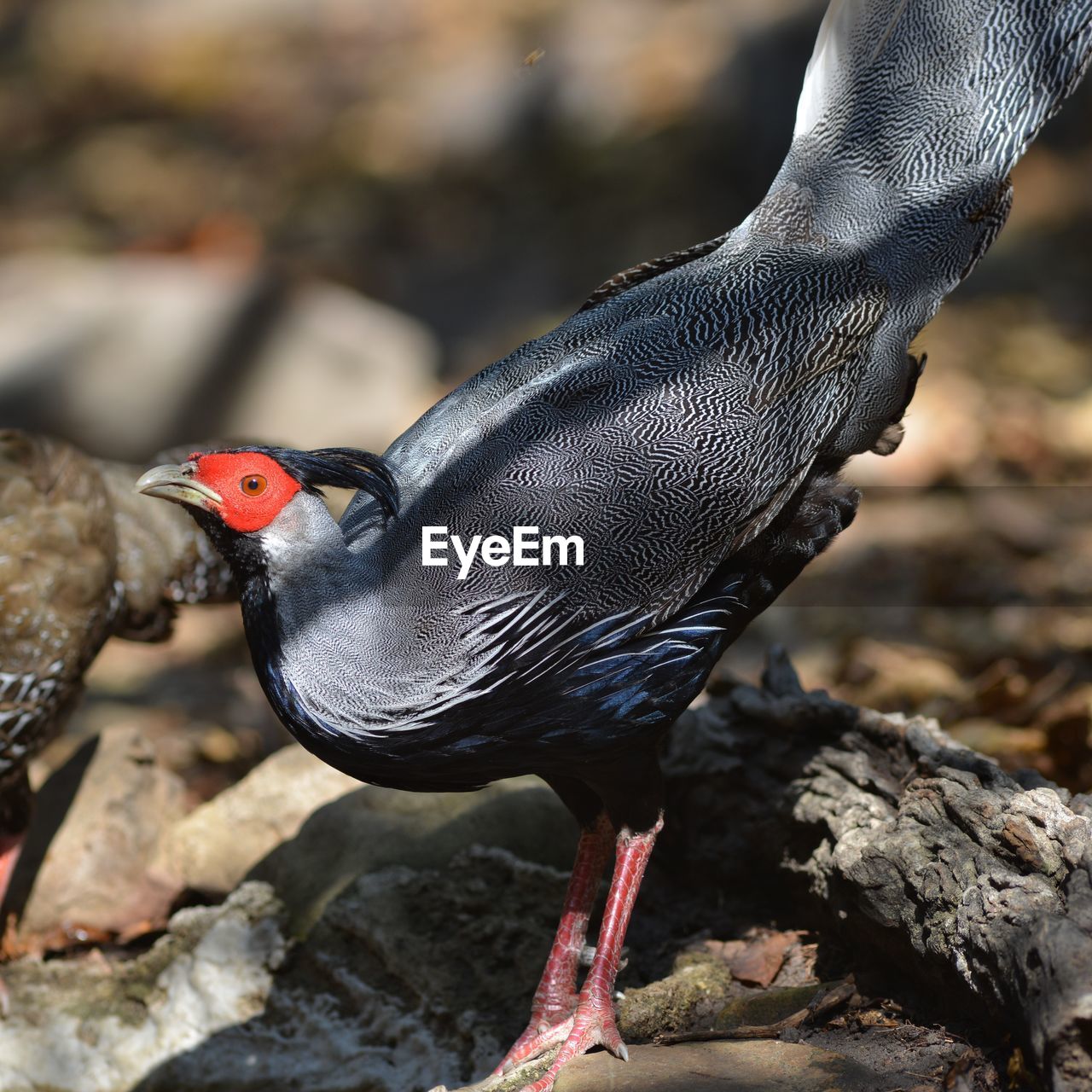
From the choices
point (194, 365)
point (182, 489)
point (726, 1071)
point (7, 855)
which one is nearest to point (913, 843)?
point (726, 1071)

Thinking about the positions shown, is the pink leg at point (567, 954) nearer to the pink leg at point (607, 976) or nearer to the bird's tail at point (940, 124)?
the pink leg at point (607, 976)

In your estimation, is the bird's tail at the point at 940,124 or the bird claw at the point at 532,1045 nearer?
the bird claw at the point at 532,1045

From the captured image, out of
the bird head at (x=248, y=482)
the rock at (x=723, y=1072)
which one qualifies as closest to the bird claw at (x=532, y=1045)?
the rock at (x=723, y=1072)

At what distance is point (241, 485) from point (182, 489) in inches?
5.1

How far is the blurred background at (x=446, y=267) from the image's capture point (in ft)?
19.3

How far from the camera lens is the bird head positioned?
2984 millimetres

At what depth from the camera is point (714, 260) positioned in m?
3.60

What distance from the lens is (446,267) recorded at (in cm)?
1094

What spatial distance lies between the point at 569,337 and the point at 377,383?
17.4ft

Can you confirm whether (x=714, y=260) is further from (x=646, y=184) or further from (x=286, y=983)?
(x=646, y=184)

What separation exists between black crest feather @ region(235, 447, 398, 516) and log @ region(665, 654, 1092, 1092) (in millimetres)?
1328

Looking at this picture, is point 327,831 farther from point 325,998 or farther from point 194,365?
point 194,365

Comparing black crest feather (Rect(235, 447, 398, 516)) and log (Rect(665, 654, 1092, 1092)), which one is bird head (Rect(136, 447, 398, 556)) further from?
log (Rect(665, 654, 1092, 1092))

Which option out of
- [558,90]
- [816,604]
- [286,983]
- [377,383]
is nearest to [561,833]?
[286,983]
